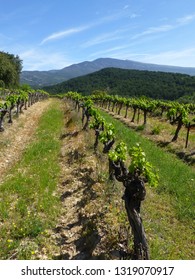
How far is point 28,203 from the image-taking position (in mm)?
11484

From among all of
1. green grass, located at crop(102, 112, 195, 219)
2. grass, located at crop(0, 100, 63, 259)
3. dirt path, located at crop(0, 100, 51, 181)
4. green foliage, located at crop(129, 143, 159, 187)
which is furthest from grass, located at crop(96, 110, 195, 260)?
dirt path, located at crop(0, 100, 51, 181)

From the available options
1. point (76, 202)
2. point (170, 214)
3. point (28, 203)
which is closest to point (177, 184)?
point (170, 214)

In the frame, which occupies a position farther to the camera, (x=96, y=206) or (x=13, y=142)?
(x=13, y=142)

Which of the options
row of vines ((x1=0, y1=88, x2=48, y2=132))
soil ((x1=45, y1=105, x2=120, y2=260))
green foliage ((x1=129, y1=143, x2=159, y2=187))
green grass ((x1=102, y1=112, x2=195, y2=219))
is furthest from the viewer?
row of vines ((x1=0, y1=88, x2=48, y2=132))

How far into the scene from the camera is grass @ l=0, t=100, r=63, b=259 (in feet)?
29.1

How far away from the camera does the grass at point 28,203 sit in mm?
8883

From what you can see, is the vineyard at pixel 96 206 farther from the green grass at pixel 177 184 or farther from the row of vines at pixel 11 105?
the row of vines at pixel 11 105

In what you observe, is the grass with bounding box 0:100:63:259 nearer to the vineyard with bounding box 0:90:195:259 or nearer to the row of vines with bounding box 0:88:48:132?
the vineyard with bounding box 0:90:195:259

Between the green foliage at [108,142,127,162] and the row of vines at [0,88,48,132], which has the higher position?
the row of vines at [0,88,48,132]

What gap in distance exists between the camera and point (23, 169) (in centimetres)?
1534

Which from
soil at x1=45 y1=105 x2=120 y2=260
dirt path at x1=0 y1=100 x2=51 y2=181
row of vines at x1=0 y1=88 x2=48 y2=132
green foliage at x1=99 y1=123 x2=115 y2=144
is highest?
row of vines at x1=0 y1=88 x2=48 y2=132

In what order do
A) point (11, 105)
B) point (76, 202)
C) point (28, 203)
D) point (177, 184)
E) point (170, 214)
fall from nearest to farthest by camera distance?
point (170, 214)
point (28, 203)
point (76, 202)
point (177, 184)
point (11, 105)

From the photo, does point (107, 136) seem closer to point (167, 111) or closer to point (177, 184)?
point (177, 184)
